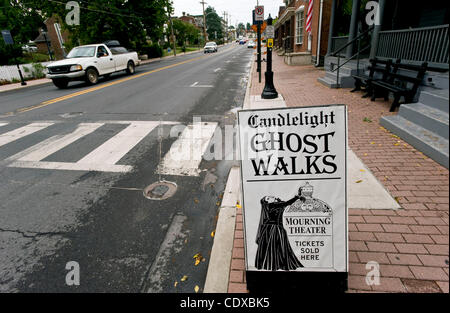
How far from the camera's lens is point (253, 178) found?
2.10 meters

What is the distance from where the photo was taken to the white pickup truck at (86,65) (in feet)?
44.9

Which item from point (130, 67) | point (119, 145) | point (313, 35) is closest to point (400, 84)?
point (119, 145)

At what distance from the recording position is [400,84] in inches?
289

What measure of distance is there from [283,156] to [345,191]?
56cm

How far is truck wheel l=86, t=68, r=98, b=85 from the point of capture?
14328 millimetres

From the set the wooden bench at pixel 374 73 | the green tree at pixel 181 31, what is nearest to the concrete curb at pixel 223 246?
the wooden bench at pixel 374 73

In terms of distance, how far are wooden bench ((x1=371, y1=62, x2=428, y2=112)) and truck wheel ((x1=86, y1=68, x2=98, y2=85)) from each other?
45.6ft

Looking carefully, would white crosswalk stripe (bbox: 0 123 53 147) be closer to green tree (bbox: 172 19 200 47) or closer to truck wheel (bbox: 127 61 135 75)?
truck wheel (bbox: 127 61 135 75)

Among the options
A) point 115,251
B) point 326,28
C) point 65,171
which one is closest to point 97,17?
point 326,28

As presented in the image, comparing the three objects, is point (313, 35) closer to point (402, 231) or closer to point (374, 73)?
point (374, 73)

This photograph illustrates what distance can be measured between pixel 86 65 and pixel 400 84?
1455 centimetres
